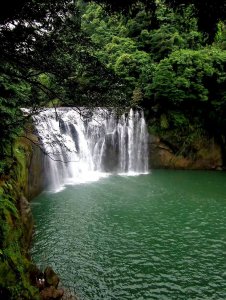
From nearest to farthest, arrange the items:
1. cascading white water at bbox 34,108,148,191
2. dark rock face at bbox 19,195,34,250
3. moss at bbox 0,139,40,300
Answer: moss at bbox 0,139,40,300 < dark rock face at bbox 19,195,34,250 < cascading white water at bbox 34,108,148,191

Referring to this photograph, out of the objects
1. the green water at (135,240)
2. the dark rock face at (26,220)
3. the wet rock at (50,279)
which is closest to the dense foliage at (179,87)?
the green water at (135,240)

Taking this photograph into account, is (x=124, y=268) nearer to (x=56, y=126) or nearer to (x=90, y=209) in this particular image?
(x=90, y=209)

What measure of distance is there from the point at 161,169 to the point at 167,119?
416cm

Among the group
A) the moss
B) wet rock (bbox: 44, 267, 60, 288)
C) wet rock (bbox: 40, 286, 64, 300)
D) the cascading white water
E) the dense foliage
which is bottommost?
wet rock (bbox: 40, 286, 64, 300)

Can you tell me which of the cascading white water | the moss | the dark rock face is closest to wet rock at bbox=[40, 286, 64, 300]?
the moss

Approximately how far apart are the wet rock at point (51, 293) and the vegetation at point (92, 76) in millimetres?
675

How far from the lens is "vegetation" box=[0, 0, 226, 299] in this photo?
606 centimetres

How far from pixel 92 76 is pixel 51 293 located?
5498 millimetres

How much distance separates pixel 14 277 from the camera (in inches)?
290

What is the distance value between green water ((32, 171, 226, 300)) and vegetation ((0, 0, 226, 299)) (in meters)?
2.09

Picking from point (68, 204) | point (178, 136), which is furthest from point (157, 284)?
point (178, 136)

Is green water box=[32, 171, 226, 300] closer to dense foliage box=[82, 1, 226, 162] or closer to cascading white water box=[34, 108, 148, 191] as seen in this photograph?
cascading white water box=[34, 108, 148, 191]

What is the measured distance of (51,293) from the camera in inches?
329

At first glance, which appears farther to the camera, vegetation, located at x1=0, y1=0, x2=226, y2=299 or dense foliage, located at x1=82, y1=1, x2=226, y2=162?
dense foliage, located at x1=82, y1=1, x2=226, y2=162
